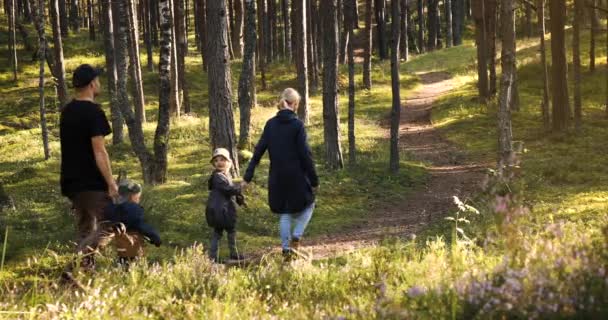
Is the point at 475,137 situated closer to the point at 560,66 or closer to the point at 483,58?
the point at 560,66

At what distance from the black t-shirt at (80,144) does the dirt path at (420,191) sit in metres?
2.48

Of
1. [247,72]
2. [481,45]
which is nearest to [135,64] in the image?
[247,72]

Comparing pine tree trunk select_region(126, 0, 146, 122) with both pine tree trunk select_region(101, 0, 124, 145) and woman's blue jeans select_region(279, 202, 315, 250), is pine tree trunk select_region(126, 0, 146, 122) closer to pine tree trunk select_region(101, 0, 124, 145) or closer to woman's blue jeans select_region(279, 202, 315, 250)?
pine tree trunk select_region(101, 0, 124, 145)

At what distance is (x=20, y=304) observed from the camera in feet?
16.5

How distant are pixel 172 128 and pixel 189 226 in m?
14.6

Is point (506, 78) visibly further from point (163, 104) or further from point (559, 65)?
point (559, 65)

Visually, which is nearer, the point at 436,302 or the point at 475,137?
the point at 436,302

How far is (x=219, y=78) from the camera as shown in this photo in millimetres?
15031

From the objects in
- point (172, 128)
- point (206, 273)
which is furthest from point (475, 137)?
point (206, 273)

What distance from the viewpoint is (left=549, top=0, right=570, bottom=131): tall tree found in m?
23.3

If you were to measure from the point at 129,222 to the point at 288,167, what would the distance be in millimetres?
2171

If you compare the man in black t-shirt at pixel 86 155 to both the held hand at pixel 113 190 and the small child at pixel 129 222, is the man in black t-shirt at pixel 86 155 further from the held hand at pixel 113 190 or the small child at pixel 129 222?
the small child at pixel 129 222

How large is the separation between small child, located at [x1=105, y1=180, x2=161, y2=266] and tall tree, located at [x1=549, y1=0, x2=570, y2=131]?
65.3 ft

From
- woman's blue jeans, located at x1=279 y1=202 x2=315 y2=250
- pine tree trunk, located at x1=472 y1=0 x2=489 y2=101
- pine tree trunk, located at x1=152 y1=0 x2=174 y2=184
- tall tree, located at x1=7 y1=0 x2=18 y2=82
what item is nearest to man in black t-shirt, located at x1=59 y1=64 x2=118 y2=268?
woman's blue jeans, located at x1=279 y1=202 x2=315 y2=250
